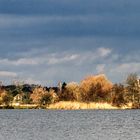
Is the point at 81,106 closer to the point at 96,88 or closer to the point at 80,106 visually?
the point at 80,106

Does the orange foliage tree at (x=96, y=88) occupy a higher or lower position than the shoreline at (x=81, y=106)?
higher

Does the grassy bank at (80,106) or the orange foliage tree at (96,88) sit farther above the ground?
the orange foliage tree at (96,88)

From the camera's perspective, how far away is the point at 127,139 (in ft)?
176

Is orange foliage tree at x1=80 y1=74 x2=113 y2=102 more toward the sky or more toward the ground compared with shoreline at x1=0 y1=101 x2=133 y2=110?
more toward the sky

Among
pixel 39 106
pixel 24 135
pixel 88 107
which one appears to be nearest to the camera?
pixel 24 135

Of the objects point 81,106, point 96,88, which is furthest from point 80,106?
point 96,88

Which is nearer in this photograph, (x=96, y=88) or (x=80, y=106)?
(x=80, y=106)

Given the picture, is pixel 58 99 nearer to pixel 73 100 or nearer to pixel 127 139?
pixel 73 100

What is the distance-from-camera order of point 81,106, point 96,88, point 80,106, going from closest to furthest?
1. point 81,106
2. point 80,106
3. point 96,88

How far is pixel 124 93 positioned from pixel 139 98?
4359mm

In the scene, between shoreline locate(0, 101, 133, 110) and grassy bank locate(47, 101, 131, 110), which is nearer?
grassy bank locate(47, 101, 131, 110)

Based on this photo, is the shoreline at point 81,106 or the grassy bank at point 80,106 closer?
the grassy bank at point 80,106

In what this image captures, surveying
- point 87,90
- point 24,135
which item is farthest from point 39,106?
point 24,135

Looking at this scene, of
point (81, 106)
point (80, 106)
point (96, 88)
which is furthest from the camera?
point (96, 88)
